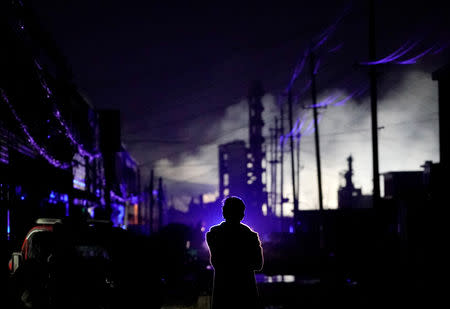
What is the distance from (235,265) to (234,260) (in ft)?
0.17

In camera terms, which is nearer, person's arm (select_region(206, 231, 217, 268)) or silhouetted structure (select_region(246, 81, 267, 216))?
person's arm (select_region(206, 231, 217, 268))

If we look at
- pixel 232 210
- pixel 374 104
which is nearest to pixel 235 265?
pixel 232 210

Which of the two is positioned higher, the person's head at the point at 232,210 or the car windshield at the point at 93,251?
the person's head at the point at 232,210

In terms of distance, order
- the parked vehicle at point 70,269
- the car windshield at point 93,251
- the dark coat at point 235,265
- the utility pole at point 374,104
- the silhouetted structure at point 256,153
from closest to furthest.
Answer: the dark coat at point 235,265
the parked vehicle at point 70,269
the car windshield at point 93,251
the utility pole at point 374,104
the silhouetted structure at point 256,153

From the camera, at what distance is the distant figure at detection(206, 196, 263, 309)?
511 centimetres

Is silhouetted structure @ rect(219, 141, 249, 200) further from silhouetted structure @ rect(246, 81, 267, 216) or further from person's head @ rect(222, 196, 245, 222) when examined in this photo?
person's head @ rect(222, 196, 245, 222)

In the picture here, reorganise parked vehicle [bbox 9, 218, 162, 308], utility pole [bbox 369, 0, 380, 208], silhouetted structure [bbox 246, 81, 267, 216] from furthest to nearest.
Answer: silhouetted structure [bbox 246, 81, 267, 216]
utility pole [bbox 369, 0, 380, 208]
parked vehicle [bbox 9, 218, 162, 308]

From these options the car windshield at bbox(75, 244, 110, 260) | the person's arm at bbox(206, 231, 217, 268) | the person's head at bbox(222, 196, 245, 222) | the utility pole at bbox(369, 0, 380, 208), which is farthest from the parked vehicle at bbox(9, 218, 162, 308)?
the utility pole at bbox(369, 0, 380, 208)

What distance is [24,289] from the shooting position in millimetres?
7750

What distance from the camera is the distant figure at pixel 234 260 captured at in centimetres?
511

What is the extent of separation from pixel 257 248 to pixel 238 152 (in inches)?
2979

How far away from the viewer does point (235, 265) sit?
5.18 meters

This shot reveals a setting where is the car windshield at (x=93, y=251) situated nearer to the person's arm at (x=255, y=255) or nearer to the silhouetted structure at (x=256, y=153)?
the person's arm at (x=255, y=255)

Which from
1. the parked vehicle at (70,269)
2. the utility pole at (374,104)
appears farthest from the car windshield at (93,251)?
the utility pole at (374,104)
